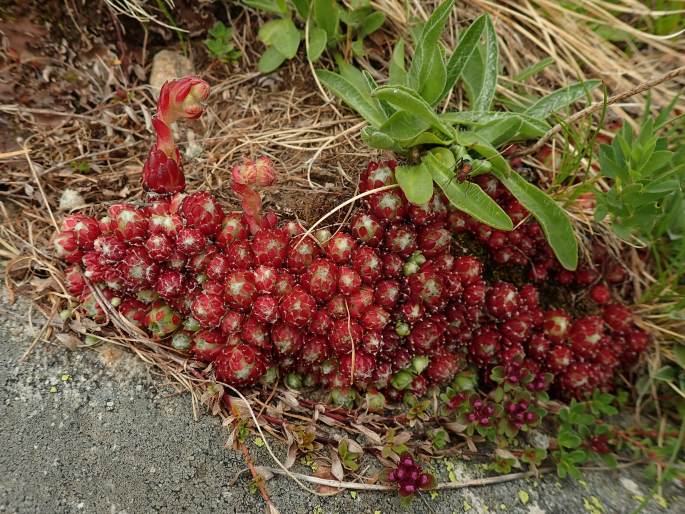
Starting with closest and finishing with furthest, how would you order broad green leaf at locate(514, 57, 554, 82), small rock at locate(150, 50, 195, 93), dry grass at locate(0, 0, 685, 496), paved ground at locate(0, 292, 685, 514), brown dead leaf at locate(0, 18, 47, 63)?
paved ground at locate(0, 292, 685, 514), dry grass at locate(0, 0, 685, 496), brown dead leaf at locate(0, 18, 47, 63), broad green leaf at locate(514, 57, 554, 82), small rock at locate(150, 50, 195, 93)

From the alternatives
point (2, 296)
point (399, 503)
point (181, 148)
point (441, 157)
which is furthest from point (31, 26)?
point (399, 503)

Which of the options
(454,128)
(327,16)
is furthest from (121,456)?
(327,16)

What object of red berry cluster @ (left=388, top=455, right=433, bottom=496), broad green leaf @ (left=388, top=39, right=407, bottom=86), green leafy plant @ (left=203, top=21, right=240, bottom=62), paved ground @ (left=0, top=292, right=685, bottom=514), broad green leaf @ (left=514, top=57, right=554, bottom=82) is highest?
broad green leaf @ (left=514, top=57, right=554, bottom=82)

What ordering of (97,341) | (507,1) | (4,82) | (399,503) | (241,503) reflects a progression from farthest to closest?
(507,1)
(4,82)
(97,341)
(399,503)
(241,503)

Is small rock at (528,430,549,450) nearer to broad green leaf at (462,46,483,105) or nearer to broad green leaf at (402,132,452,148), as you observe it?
broad green leaf at (402,132,452,148)

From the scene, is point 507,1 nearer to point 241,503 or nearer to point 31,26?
point 31,26

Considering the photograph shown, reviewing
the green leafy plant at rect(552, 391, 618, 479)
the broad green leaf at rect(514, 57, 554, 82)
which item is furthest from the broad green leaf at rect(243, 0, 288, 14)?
the green leafy plant at rect(552, 391, 618, 479)
